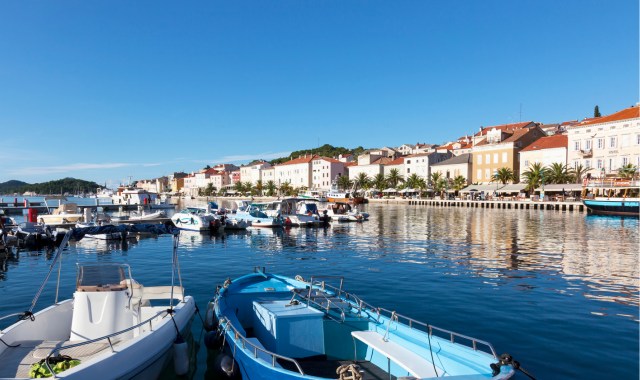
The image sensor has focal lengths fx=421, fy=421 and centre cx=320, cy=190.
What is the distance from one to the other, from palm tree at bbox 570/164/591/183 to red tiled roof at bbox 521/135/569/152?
22.9 feet

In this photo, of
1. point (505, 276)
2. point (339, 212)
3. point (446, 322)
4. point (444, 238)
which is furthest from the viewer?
point (339, 212)

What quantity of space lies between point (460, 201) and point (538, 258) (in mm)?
69611

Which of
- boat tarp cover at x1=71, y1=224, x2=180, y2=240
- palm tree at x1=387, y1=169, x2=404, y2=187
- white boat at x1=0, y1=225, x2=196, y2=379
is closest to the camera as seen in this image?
white boat at x1=0, y1=225, x2=196, y2=379

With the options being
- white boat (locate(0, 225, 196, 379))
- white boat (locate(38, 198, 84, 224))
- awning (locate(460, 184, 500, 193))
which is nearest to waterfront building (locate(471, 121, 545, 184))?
Answer: awning (locate(460, 184, 500, 193))

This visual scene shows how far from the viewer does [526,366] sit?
9992 millimetres

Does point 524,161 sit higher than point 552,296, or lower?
higher

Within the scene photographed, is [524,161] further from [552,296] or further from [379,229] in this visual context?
[552,296]

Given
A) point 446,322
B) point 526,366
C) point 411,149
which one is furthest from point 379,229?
point 411,149

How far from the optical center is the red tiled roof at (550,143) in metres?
89.4

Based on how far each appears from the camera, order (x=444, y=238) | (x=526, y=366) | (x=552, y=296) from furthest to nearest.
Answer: (x=444, y=238), (x=552, y=296), (x=526, y=366)

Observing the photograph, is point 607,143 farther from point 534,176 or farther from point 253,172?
point 253,172

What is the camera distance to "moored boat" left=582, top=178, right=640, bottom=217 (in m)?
62.1

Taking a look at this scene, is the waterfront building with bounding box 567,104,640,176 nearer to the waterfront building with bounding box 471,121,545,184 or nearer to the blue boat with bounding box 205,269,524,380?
the waterfront building with bounding box 471,121,545,184

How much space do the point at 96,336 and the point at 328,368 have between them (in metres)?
5.07
